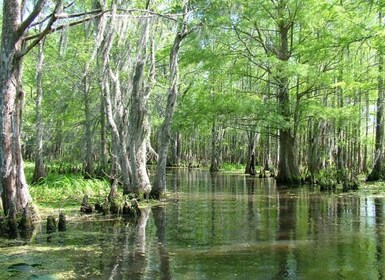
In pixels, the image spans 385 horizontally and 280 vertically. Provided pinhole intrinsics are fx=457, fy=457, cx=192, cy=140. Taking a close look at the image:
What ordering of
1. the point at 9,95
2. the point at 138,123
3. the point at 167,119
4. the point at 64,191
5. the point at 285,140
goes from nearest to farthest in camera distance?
the point at 9,95 → the point at 64,191 → the point at 138,123 → the point at 167,119 → the point at 285,140

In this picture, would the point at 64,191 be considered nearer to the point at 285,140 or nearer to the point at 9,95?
the point at 9,95

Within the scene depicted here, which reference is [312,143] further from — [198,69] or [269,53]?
[198,69]

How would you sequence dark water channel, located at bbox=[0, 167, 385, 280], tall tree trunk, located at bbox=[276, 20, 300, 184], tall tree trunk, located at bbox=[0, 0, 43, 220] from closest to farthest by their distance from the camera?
dark water channel, located at bbox=[0, 167, 385, 280] < tall tree trunk, located at bbox=[0, 0, 43, 220] < tall tree trunk, located at bbox=[276, 20, 300, 184]

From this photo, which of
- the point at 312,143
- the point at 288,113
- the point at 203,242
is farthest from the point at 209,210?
the point at 312,143

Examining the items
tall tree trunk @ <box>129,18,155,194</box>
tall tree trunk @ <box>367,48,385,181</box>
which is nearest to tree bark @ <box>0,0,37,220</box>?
tall tree trunk @ <box>129,18,155,194</box>

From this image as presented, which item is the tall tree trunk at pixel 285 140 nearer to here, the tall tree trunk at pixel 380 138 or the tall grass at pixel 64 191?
the tall tree trunk at pixel 380 138

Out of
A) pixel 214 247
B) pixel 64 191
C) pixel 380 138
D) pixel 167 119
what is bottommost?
pixel 214 247

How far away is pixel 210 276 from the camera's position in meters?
6.57

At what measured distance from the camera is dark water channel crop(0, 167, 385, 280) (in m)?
6.75

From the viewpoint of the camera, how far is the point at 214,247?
8.52 metres

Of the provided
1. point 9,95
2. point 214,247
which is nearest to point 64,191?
point 9,95

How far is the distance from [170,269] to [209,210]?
6851 mm

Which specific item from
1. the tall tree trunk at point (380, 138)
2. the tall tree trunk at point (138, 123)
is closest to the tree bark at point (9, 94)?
the tall tree trunk at point (138, 123)

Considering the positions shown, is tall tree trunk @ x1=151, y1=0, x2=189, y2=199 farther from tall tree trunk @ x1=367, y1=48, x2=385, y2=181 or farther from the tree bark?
tall tree trunk @ x1=367, y1=48, x2=385, y2=181
